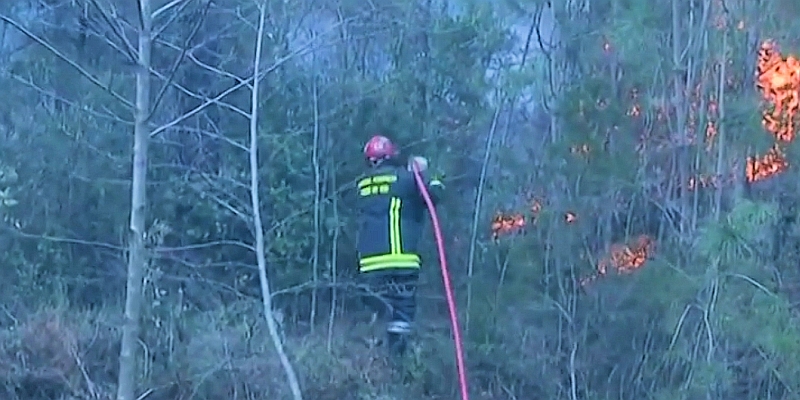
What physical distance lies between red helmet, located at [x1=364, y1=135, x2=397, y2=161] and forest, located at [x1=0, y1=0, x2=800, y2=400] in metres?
0.49

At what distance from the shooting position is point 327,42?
8.23m

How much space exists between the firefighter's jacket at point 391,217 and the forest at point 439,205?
46 cm

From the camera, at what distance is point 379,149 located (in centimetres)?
805

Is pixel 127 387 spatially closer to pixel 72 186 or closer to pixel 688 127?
pixel 72 186

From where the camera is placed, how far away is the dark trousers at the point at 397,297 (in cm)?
807

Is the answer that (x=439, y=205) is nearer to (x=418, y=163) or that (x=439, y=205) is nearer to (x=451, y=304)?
(x=418, y=163)

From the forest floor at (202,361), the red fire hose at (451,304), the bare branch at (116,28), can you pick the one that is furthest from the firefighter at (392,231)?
the bare branch at (116,28)

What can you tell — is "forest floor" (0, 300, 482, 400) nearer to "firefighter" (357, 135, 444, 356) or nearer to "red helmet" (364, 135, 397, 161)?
"firefighter" (357, 135, 444, 356)

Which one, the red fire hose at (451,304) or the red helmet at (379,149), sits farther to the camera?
the red helmet at (379,149)

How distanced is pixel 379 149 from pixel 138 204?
2.87m

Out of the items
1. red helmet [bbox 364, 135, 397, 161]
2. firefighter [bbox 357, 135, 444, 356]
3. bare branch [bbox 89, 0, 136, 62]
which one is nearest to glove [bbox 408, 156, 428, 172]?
firefighter [bbox 357, 135, 444, 356]

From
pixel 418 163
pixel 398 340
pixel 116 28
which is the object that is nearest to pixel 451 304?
pixel 398 340

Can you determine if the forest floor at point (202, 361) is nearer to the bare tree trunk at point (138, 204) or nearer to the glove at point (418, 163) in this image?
the glove at point (418, 163)

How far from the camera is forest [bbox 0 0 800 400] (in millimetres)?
7293
